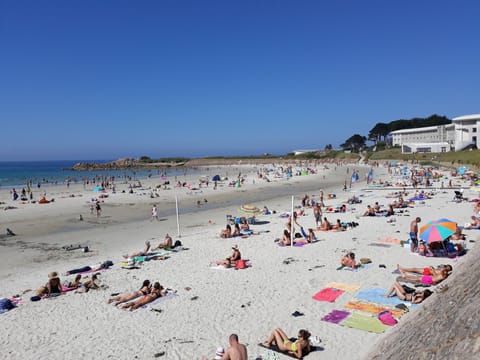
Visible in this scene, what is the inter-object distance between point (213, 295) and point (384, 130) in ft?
393

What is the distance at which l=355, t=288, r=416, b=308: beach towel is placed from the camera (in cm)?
778

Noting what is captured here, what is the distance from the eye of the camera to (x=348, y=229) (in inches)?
610

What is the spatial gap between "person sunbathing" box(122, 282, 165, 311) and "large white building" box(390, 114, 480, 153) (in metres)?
74.0

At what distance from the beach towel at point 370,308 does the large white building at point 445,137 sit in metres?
72.3

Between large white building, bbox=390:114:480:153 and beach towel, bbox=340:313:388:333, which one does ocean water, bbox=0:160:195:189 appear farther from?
large white building, bbox=390:114:480:153

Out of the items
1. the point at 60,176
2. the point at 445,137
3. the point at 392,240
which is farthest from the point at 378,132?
the point at 392,240

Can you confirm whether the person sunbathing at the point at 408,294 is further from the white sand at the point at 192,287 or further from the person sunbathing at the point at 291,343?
the person sunbathing at the point at 291,343

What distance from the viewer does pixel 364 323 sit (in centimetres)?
700

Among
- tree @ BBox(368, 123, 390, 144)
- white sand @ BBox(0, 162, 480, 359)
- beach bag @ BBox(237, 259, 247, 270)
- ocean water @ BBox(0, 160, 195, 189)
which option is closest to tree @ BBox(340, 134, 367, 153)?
tree @ BBox(368, 123, 390, 144)

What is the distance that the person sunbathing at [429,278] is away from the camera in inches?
331

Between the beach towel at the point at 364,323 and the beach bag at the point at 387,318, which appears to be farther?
the beach bag at the point at 387,318

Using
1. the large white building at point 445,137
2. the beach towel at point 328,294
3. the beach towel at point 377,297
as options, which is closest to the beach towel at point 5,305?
the beach towel at point 328,294

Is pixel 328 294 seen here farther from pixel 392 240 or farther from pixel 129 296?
pixel 392 240

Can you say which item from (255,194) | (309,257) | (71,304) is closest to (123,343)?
(71,304)
